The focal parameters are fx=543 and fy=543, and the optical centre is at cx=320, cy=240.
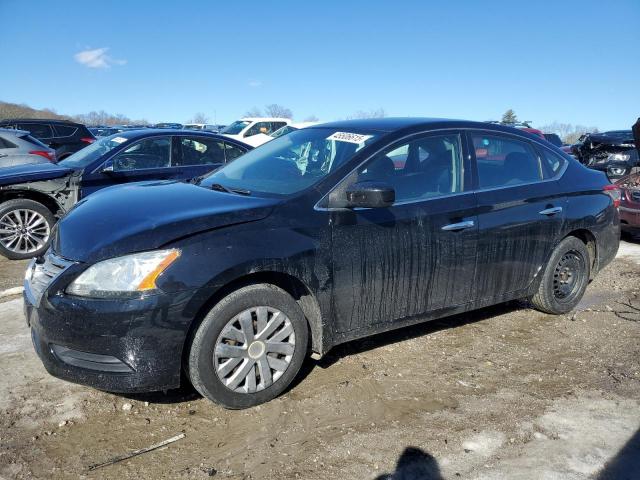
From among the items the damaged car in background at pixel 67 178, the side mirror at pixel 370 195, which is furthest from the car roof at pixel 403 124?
the damaged car in background at pixel 67 178

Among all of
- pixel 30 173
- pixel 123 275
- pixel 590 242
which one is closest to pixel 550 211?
pixel 590 242

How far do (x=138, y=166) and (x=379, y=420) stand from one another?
5183mm

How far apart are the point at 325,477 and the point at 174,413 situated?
105cm

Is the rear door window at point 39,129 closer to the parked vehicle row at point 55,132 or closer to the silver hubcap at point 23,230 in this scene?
the parked vehicle row at point 55,132

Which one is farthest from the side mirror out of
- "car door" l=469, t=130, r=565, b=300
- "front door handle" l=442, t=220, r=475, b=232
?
"car door" l=469, t=130, r=565, b=300

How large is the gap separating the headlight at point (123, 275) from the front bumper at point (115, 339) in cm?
5

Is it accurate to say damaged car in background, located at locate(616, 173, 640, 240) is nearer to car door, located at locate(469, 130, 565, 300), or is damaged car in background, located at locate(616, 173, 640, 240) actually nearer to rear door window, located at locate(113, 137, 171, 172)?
car door, located at locate(469, 130, 565, 300)

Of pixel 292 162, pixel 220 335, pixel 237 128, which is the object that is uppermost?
pixel 237 128

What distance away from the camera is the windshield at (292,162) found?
11.8ft

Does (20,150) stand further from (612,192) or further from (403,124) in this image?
(612,192)

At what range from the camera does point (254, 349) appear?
3135 millimetres

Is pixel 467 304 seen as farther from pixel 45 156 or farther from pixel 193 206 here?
pixel 45 156

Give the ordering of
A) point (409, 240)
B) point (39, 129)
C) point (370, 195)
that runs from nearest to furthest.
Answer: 1. point (370, 195)
2. point (409, 240)
3. point (39, 129)

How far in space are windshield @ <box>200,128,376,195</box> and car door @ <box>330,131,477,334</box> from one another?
24 cm
